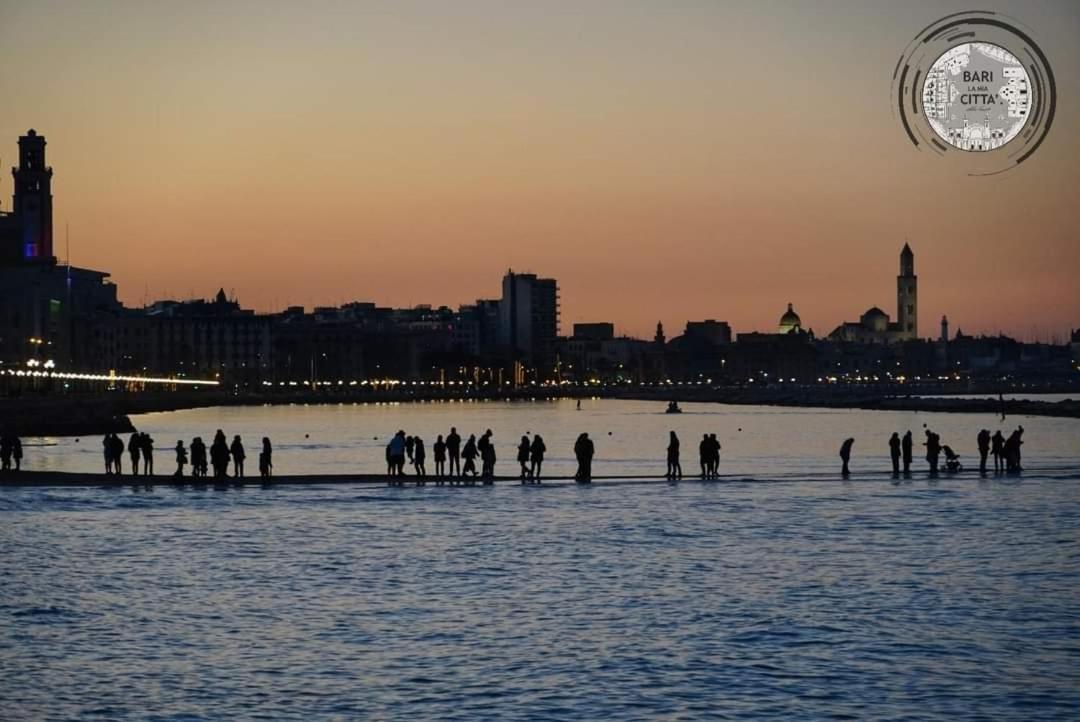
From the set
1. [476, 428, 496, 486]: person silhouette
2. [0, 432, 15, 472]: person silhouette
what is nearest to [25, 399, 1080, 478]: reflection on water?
[0, 432, 15, 472]: person silhouette

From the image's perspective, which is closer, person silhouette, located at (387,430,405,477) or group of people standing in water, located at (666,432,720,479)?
person silhouette, located at (387,430,405,477)

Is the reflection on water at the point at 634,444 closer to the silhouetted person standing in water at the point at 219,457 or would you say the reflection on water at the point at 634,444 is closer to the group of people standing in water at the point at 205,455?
the group of people standing in water at the point at 205,455

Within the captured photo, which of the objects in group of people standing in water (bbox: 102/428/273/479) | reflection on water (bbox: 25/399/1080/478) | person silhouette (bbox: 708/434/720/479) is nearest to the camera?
group of people standing in water (bbox: 102/428/273/479)

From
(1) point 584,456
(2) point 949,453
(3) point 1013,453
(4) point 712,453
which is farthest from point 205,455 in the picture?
(3) point 1013,453

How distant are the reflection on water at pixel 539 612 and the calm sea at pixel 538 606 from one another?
63 mm

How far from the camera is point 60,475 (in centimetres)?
4953

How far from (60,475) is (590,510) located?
18719 millimetres

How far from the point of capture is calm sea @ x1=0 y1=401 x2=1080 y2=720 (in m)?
18.2

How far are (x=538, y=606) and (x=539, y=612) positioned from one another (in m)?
0.55

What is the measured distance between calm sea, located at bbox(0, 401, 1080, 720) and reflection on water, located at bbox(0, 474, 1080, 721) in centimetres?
6

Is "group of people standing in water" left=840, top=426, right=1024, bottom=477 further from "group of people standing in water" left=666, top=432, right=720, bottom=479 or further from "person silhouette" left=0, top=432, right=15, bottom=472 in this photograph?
"person silhouette" left=0, top=432, right=15, bottom=472

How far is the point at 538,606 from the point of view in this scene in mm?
24266

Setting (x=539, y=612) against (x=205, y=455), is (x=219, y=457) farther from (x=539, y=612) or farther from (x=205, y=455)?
(x=539, y=612)

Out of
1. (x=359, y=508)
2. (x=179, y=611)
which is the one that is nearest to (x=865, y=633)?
(x=179, y=611)
